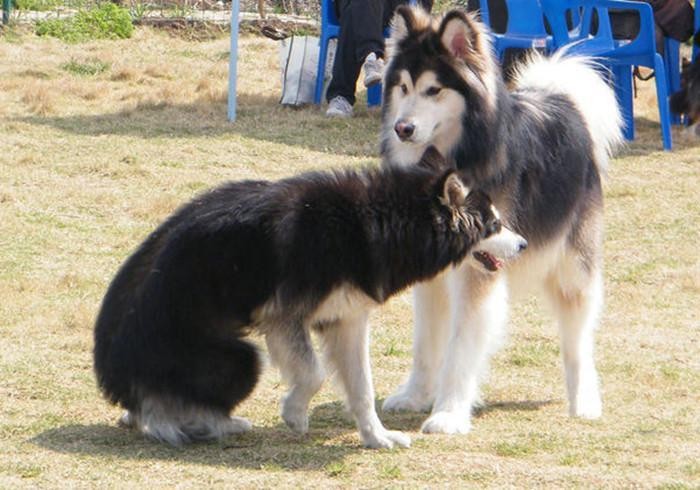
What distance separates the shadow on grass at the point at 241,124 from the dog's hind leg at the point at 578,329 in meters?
4.06

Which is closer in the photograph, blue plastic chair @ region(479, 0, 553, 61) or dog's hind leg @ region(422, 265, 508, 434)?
dog's hind leg @ region(422, 265, 508, 434)

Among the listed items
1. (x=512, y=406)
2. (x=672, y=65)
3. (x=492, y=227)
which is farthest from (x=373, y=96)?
(x=492, y=227)

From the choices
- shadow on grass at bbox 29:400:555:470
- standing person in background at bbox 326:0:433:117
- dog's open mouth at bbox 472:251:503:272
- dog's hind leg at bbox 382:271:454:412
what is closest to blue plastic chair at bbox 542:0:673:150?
standing person in background at bbox 326:0:433:117

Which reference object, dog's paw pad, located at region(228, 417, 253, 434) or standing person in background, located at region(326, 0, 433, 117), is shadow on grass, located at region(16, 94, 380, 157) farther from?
dog's paw pad, located at region(228, 417, 253, 434)

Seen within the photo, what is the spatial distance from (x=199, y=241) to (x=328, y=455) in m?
0.82

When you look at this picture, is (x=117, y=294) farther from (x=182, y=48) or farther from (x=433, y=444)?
(x=182, y=48)

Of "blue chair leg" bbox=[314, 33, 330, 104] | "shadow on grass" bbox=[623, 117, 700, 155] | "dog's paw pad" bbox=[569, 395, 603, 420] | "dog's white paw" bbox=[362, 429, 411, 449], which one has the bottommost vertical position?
"dog's paw pad" bbox=[569, 395, 603, 420]

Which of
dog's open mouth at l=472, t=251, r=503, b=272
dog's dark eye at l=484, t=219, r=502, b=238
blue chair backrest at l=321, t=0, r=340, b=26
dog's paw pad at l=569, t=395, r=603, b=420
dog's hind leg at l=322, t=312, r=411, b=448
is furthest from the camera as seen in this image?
blue chair backrest at l=321, t=0, r=340, b=26

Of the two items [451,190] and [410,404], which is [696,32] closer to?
[410,404]

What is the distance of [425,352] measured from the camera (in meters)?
5.32

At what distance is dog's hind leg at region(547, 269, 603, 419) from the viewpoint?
17.6ft

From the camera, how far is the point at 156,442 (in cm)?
436

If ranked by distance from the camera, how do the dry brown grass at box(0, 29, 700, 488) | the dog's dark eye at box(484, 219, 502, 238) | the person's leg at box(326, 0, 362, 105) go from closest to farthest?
1. the dry brown grass at box(0, 29, 700, 488)
2. the dog's dark eye at box(484, 219, 502, 238)
3. the person's leg at box(326, 0, 362, 105)

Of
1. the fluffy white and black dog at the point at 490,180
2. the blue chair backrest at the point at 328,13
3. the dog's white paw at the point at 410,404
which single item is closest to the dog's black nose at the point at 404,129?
the fluffy white and black dog at the point at 490,180
